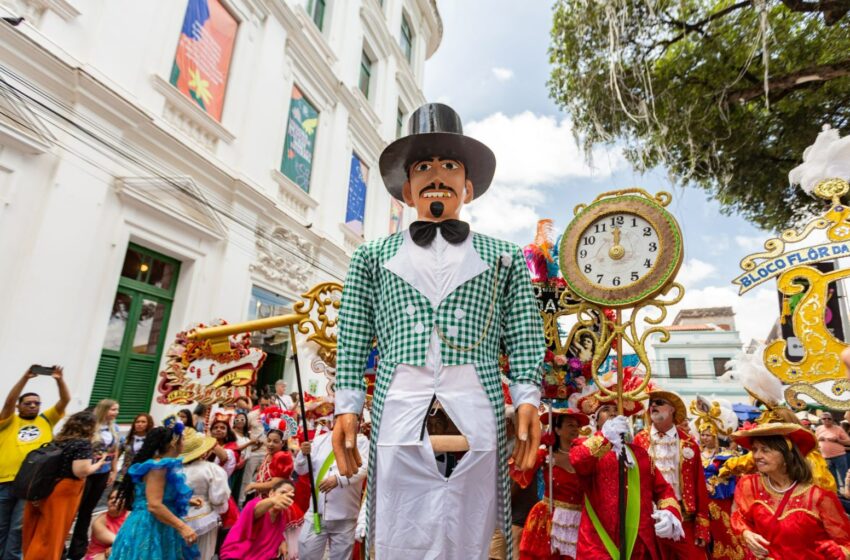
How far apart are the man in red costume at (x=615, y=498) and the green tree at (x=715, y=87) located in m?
5.18

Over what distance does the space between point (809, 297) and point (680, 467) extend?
1.54 meters

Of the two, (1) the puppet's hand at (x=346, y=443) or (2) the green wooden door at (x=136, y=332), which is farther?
(2) the green wooden door at (x=136, y=332)

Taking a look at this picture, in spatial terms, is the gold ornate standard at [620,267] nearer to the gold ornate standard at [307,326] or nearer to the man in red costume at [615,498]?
the man in red costume at [615,498]

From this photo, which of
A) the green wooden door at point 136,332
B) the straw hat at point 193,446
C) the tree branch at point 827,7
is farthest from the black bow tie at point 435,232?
the tree branch at point 827,7

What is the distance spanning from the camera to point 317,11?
1221 cm

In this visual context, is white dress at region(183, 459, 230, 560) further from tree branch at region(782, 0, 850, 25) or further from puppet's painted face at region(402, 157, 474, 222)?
tree branch at region(782, 0, 850, 25)

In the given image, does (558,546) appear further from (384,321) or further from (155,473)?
(155,473)

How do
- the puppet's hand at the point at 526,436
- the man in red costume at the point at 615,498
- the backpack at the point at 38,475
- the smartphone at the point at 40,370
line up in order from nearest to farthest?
the puppet's hand at the point at 526,436 < the man in red costume at the point at 615,498 < the backpack at the point at 38,475 < the smartphone at the point at 40,370

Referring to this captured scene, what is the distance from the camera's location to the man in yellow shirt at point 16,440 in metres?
Answer: 4.04

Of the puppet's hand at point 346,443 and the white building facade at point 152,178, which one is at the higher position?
the white building facade at point 152,178

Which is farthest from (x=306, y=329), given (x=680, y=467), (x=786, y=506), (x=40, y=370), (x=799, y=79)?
(x=799, y=79)

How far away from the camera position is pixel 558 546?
3.17 meters

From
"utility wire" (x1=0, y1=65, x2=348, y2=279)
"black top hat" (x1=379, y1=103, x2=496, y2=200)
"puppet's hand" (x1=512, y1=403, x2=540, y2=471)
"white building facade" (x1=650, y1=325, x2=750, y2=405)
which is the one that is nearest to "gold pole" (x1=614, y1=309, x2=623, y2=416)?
"puppet's hand" (x1=512, y1=403, x2=540, y2=471)

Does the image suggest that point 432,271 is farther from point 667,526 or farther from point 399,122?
point 399,122
